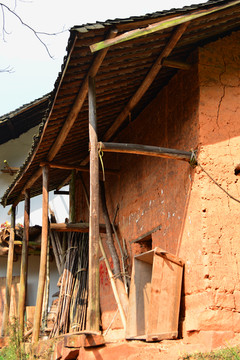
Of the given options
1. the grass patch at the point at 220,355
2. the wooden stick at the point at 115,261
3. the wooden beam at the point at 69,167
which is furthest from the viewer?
the wooden beam at the point at 69,167

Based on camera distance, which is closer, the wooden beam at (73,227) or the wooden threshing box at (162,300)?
the wooden threshing box at (162,300)

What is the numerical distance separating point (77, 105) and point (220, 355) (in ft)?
12.9

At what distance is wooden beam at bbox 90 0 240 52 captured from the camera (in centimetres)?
598

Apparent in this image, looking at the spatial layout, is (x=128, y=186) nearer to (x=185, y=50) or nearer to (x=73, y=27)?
(x=185, y=50)

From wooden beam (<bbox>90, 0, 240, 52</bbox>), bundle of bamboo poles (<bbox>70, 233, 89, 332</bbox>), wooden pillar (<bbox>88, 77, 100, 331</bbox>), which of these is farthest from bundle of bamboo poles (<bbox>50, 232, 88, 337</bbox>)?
wooden beam (<bbox>90, 0, 240, 52</bbox>)

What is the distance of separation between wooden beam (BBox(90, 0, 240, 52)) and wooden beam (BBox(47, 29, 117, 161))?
146 mm

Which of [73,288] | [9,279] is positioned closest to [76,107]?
[73,288]

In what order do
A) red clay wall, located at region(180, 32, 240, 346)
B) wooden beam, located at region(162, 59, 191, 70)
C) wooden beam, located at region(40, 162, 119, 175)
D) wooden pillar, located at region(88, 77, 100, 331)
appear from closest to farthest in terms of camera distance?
wooden pillar, located at region(88, 77, 100, 331)
red clay wall, located at region(180, 32, 240, 346)
wooden beam, located at region(162, 59, 191, 70)
wooden beam, located at region(40, 162, 119, 175)

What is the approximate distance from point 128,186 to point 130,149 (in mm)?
2551

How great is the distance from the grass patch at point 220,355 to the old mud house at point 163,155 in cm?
37

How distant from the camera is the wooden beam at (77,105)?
20.9 feet

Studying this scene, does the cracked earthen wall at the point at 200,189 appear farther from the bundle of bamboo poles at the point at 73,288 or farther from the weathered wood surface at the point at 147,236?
the bundle of bamboo poles at the point at 73,288

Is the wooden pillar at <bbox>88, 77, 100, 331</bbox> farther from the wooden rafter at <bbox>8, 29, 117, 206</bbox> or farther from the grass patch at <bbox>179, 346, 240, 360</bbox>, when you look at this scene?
the grass patch at <bbox>179, 346, 240, 360</bbox>

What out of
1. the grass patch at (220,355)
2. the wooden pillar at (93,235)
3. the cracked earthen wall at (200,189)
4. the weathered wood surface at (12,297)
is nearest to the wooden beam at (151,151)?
the cracked earthen wall at (200,189)
